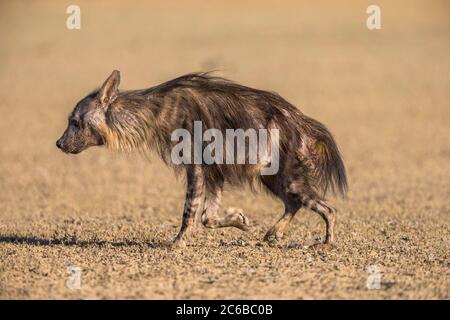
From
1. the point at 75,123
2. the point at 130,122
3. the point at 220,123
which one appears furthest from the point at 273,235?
the point at 75,123

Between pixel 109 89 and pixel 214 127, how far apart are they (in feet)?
3.29

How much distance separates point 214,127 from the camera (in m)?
7.63

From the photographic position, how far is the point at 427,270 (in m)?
6.94

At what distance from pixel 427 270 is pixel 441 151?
8.50 m

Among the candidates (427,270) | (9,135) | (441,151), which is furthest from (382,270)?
(9,135)

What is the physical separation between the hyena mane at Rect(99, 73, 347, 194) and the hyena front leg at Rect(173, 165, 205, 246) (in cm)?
10

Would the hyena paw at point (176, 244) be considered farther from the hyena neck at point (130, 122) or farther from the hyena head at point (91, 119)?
the hyena head at point (91, 119)

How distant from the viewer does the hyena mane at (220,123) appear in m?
7.68

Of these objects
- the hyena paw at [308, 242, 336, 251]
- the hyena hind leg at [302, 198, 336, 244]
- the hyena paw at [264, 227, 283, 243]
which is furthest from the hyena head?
the hyena paw at [308, 242, 336, 251]

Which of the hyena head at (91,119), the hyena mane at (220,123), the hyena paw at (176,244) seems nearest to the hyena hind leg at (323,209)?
the hyena mane at (220,123)

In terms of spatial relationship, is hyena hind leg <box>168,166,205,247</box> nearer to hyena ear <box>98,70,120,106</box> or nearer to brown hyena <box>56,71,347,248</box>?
brown hyena <box>56,71,347,248</box>

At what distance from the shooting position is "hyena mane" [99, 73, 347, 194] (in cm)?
768
